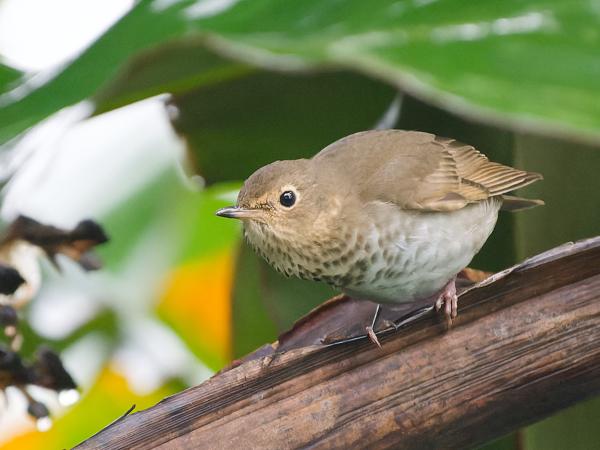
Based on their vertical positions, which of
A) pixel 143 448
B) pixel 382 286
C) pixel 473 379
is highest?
pixel 143 448

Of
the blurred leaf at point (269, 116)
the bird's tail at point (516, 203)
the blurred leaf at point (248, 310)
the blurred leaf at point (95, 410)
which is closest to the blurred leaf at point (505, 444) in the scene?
the bird's tail at point (516, 203)

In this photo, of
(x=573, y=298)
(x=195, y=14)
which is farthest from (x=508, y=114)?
(x=573, y=298)

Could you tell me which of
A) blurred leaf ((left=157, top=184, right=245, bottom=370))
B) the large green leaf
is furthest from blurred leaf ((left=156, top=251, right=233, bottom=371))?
the large green leaf

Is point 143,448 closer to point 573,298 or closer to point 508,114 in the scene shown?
point 573,298

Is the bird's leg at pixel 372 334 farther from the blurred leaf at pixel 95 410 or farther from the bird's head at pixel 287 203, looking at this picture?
the blurred leaf at pixel 95 410

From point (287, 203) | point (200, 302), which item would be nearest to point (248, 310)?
point (287, 203)

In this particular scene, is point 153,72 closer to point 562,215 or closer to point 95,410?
point 562,215
